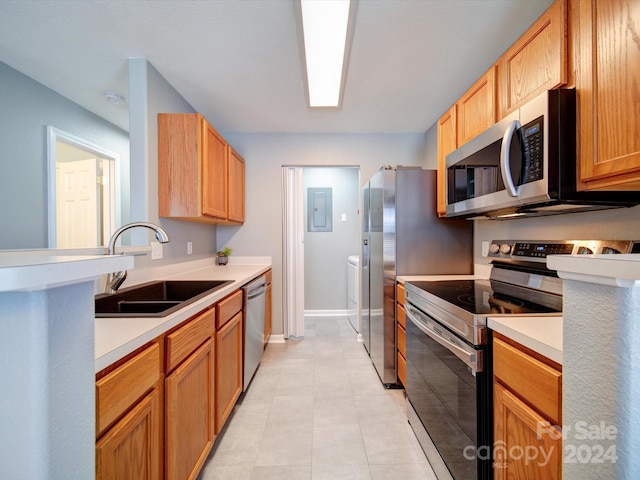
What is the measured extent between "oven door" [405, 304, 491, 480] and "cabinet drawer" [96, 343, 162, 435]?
116cm

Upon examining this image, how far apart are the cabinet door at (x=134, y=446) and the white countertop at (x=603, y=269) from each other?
114cm

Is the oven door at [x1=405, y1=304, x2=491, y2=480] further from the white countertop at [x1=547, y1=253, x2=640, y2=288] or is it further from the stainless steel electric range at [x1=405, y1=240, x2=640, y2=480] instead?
the white countertop at [x1=547, y1=253, x2=640, y2=288]

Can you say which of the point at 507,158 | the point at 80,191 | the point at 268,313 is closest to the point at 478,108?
the point at 507,158

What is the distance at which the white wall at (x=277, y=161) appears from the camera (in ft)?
10.0

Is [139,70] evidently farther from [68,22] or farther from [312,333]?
[312,333]

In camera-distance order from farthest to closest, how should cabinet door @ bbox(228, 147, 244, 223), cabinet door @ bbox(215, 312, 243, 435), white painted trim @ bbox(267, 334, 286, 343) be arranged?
1. white painted trim @ bbox(267, 334, 286, 343)
2. cabinet door @ bbox(228, 147, 244, 223)
3. cabinet door @ bbox(215, 312, 243, 435)

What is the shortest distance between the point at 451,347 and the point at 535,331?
365mm

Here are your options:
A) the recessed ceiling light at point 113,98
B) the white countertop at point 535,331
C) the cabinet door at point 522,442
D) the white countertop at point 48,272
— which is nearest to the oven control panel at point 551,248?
the white countertop at point 535,331

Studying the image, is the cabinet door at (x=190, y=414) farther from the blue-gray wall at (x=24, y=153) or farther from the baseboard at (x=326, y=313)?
the baseboard at (x=326, y=313)

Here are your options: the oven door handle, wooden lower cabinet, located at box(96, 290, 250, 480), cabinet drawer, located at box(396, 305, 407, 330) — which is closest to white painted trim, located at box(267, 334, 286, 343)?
wooden lower cabinet, located at box(96, 290, 250, 480)

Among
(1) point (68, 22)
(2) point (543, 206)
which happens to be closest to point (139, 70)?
(1) point (68, 22)

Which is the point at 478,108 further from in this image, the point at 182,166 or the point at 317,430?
the point at 317,430

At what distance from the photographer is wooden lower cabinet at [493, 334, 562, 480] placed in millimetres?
750

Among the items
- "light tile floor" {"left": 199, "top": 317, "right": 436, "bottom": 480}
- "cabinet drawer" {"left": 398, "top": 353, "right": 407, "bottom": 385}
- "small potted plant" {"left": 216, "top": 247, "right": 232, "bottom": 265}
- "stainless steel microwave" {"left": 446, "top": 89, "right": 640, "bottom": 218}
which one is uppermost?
"stainless steel microwave" {"left": 446, "top": 89, "right": 640, "bottom": 218}
